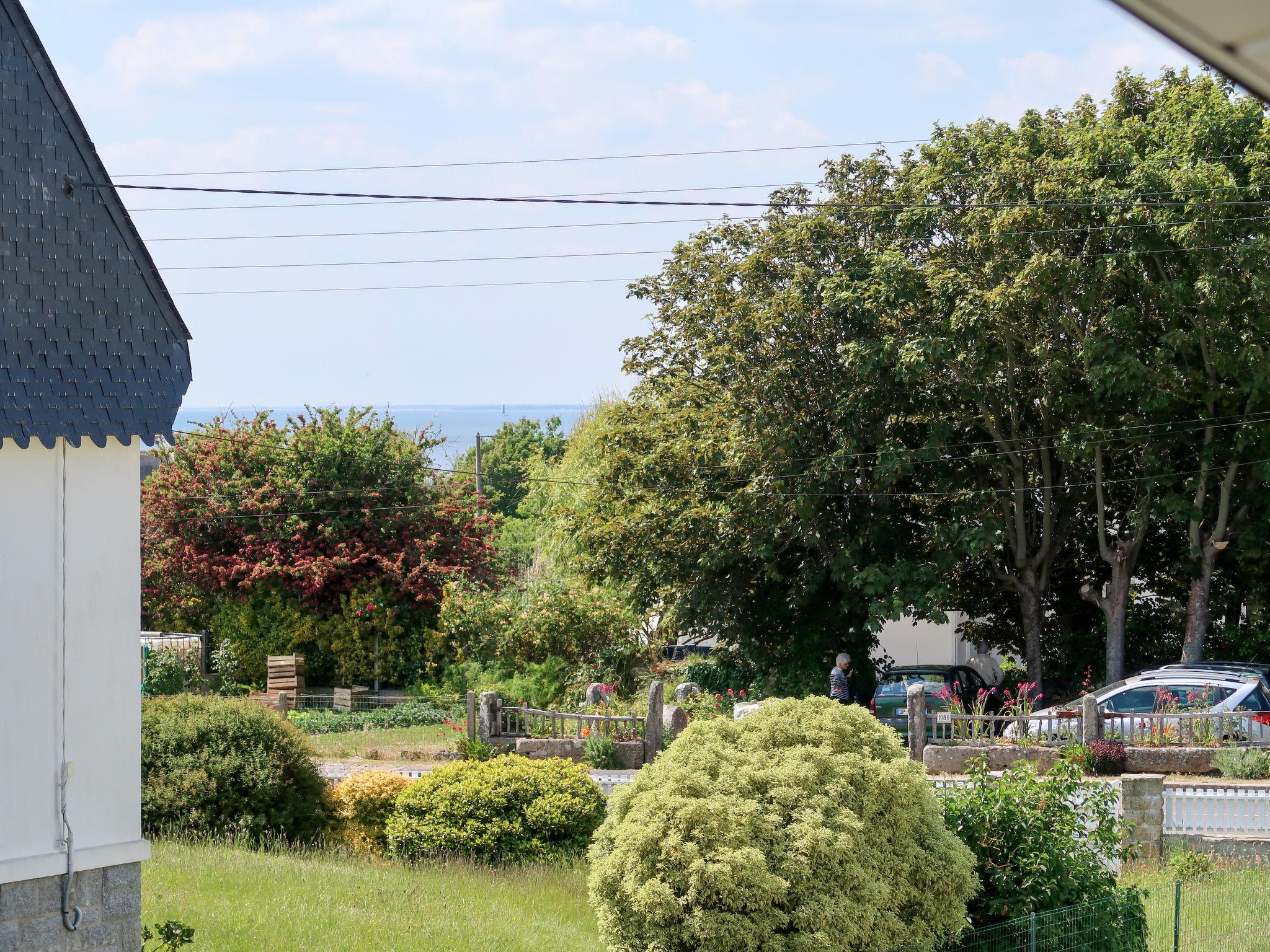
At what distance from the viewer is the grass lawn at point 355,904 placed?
939 centimetres

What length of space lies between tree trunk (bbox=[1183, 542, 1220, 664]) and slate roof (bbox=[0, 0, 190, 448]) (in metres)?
20.7

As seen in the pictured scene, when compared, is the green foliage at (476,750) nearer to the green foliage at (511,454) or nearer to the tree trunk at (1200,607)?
the tree trunk at (1200,607)

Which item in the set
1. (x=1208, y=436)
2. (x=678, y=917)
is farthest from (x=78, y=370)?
(x=1208, y=436)

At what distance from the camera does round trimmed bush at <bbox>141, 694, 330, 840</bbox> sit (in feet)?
45.0

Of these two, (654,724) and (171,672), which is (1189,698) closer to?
(654,724)

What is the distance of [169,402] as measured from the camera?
24.7 ft

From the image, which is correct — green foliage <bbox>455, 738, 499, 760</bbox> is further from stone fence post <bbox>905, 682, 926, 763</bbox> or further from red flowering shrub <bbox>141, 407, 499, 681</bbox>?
red flowering shrub <bbox>141, 407, 499, 681</bbox>

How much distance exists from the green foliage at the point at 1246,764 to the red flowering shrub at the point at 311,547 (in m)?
18.4

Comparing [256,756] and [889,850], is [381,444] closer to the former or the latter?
[256,756]

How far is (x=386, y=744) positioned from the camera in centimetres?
2394

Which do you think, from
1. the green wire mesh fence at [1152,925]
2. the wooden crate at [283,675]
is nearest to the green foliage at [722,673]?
the wooden crate at [283,675]

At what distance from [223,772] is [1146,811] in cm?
1030

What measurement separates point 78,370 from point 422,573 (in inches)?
961

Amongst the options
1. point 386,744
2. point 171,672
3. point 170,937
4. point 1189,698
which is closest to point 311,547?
point 171,672
